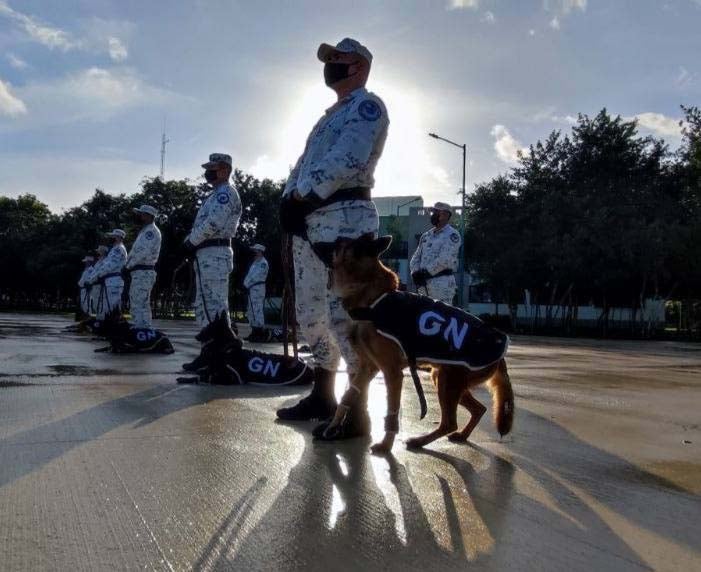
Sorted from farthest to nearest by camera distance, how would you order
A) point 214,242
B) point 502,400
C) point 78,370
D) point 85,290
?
point 85,290 → point 214,242 → point 78,370 → point 502,400

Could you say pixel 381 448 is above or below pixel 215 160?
below

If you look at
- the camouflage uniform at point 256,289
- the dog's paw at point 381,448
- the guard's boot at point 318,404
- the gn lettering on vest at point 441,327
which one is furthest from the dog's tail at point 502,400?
the camouflage uniform at point 256,289

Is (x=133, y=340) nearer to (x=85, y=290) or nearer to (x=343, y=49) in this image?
(x=343, y=49)

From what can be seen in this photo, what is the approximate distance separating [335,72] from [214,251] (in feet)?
12.5

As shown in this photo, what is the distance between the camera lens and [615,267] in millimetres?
31484

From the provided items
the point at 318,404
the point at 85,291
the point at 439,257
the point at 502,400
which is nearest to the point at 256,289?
the point at 85,291

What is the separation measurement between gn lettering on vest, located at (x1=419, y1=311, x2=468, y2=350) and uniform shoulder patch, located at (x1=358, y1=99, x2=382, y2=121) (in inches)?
50.8

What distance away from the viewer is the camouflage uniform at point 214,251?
776 cm

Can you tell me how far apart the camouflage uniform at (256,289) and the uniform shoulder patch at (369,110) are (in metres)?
12.4

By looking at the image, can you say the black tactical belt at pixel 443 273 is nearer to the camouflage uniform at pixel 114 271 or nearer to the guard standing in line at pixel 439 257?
the guard standing in line at pixel 439 257

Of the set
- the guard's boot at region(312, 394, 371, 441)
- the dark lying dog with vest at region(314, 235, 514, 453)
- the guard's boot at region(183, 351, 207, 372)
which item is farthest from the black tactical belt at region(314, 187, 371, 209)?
the guard's boot at region(183, 351, 207, 372)

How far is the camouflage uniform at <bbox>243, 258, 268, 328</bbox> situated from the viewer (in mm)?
16558

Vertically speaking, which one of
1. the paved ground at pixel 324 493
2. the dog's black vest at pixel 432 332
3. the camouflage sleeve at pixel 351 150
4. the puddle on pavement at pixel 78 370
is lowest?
the puddle on pavement at pixel 78 370

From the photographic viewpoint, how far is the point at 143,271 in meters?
11.4
